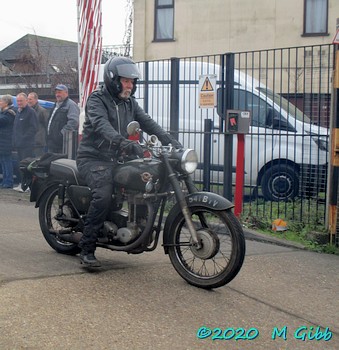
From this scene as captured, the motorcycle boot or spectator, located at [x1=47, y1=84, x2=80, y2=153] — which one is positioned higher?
spectator, located at [x1=47, y1=84, x2=80, y2=153]

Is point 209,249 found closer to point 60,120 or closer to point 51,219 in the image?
point 51,219

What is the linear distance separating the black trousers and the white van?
3.45m

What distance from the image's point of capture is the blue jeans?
12742 mm

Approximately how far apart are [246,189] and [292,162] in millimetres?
945

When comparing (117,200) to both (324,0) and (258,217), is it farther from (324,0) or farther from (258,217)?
(324,0)

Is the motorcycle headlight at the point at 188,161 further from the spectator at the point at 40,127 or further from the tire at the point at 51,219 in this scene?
the spectator at the point at 40,127

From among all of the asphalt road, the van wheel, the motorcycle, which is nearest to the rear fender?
the motorcycle

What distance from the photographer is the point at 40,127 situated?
41.2 feet

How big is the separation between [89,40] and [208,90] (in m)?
2.01

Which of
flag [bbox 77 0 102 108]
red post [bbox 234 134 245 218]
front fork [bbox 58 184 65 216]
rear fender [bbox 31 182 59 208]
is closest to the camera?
front fork [bbox 58 184 65 216]

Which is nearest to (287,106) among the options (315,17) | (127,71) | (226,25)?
(127,71)

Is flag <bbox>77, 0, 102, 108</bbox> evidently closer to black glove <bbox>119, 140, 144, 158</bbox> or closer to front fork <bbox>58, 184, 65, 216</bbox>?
front fork <bbox>58, 184, 65, 216</bbox>

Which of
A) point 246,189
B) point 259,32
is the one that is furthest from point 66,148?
point 259,32

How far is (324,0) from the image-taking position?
65.1ft
